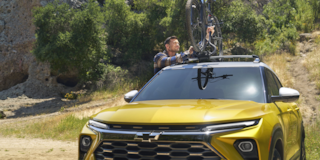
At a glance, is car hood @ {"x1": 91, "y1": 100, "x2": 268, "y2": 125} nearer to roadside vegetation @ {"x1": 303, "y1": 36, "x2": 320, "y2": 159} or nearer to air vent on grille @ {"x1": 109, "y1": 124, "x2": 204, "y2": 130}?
air vent on grille @ {"x1": 109, "y1": 124, "x2": 204, "y2": 130}

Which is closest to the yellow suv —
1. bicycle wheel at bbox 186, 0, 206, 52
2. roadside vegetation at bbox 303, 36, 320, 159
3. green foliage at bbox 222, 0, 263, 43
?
roadside vegetation at bbox 303, 36, 320, 159

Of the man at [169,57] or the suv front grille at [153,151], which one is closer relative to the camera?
the suv front grille at [153,151]

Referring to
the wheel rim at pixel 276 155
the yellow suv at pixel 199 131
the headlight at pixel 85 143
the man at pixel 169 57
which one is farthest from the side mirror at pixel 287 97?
the man at pixel 169 57

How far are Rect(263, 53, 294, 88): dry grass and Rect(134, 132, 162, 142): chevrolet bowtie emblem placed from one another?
46.3 feet

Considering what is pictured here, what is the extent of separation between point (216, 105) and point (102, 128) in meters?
1.11

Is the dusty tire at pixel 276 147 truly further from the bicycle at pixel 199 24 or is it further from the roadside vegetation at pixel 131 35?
the roadside vegetation at pixel 131 35

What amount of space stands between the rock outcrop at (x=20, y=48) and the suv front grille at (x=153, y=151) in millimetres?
24664

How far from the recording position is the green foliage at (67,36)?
2178cm

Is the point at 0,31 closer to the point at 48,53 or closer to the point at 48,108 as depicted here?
the point at 48,53

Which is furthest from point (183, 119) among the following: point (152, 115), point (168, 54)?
point (168, 54)

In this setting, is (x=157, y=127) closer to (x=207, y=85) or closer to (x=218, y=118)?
(x=218, y=118)

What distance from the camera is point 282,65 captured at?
17812mm

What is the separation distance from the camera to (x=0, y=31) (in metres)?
26.6

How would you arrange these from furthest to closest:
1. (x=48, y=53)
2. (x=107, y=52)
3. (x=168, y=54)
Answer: (x=107, y=52) → (x=48, y=53) → (x=168, y=54)
